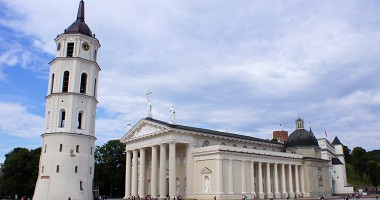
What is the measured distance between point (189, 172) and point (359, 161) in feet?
→ 303

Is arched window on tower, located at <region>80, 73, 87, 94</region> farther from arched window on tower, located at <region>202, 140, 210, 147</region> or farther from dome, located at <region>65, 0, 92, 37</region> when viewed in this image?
arched window on tower, located at <region>202, 140, 210, 147</region>

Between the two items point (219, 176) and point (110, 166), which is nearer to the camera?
point (219, 176)

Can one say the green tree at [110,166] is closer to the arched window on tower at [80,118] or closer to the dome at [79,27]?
the arched window on tower at [80,118]

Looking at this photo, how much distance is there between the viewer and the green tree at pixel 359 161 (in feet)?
385

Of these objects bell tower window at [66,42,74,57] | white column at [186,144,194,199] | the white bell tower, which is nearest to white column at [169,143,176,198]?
white column at [186,144,194,199]

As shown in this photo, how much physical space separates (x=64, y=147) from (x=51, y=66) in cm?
1052

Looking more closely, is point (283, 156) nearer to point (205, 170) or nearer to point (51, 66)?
point (205, 170)

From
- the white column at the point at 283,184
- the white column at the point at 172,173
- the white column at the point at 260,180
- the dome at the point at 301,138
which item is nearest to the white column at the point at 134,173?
the white column at the point at 172,173

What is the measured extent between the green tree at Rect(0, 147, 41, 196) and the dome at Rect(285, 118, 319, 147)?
48670mm

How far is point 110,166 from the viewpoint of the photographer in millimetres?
72375

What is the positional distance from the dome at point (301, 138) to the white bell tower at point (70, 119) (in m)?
42.5

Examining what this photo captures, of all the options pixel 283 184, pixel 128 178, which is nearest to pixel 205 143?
pixel 128 178

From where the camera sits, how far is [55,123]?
124 ft

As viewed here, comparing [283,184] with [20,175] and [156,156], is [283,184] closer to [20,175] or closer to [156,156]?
[156,156]
